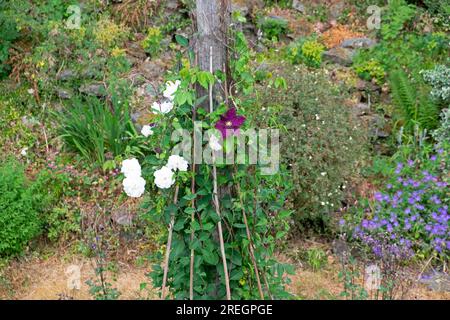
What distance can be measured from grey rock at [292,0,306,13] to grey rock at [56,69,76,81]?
291 cm

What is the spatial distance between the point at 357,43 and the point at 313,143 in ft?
8.32

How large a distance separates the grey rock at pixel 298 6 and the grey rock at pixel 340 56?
1.04 metres

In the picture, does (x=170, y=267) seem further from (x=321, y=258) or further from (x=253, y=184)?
(x=321, y=258)

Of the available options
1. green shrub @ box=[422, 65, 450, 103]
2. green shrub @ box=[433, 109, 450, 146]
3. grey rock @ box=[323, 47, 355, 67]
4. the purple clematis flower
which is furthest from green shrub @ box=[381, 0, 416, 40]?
the purple clematis flower

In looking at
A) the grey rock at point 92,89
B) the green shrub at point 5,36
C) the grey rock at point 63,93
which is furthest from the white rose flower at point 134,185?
the green shrub at point 5,36

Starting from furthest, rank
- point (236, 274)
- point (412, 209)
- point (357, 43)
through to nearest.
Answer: point (357, 43)
point (412, 209)
point (236, 274)

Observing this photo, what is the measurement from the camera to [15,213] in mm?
4785

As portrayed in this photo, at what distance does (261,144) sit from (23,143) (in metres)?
3.29

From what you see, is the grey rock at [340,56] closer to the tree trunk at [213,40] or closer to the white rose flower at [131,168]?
the tree trunk at [213,40]

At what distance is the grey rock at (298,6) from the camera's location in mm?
7880

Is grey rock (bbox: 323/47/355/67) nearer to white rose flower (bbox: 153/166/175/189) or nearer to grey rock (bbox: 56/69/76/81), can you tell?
grey rock (bbox: 56/69/76/81)

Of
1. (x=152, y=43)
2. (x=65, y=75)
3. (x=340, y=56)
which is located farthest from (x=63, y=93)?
(x=340, y=56)

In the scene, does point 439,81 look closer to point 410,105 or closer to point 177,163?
point 410,105

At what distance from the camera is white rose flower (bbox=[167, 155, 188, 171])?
316 cm
